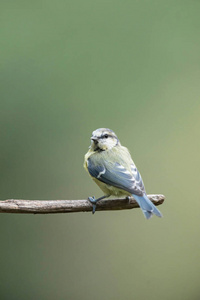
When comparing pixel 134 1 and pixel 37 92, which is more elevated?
pixel 134 1

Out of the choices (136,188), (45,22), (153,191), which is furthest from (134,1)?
(136,188)

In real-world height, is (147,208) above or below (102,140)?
below

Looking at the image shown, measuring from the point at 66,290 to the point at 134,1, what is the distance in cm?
241

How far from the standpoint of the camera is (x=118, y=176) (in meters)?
Answer: 1.74

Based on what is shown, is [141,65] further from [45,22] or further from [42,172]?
[42,172]

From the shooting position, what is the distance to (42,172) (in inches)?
111

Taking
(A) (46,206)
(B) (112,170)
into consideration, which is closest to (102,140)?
(B) (112,170)

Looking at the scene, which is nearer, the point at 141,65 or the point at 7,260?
the point at 7,260

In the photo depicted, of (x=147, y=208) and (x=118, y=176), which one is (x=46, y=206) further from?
(x=147, y=208)

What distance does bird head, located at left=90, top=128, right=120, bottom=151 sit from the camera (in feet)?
6.03

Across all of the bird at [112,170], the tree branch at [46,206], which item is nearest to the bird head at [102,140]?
the bird at [112,170]

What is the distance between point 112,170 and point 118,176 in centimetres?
5

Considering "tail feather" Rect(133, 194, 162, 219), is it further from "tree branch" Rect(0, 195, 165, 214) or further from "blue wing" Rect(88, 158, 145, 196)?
"tree branch" Rect(0, 195, 165, 214)

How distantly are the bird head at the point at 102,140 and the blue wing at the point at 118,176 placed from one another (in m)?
0.09
